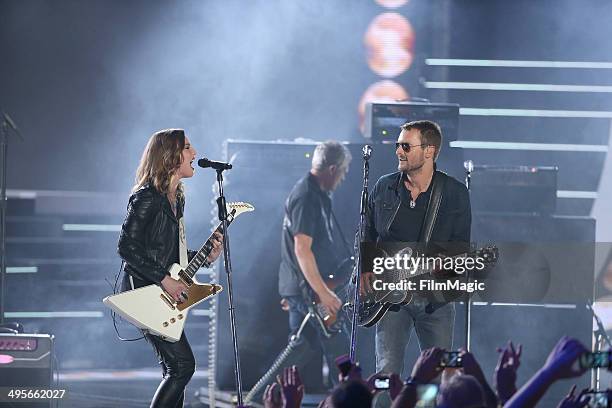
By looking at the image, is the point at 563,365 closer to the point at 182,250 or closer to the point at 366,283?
the point at 366,283

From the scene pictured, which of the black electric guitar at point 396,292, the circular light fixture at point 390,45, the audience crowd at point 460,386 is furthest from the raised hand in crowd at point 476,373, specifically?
the circular light fixture at point 390,45

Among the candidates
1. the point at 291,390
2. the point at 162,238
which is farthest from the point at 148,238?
the point at 291,390

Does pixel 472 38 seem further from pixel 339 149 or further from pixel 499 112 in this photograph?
pixel 339 149

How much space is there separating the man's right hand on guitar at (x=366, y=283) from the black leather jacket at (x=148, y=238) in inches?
37.7

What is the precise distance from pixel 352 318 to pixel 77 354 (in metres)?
4.60

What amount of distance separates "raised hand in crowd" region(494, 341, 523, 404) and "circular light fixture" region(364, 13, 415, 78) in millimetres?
7292

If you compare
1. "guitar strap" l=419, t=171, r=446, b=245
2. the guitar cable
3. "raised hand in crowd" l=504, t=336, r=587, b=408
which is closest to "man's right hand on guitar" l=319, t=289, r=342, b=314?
the guitar cable

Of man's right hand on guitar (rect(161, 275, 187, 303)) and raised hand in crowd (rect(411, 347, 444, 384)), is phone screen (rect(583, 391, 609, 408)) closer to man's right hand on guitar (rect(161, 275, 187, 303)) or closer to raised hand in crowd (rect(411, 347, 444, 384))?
raised hand in crowd (rect(411, 347, 444, 384))

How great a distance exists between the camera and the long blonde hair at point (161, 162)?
19.1 ft

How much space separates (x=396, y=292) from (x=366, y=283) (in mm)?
159

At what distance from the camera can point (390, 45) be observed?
35.6ft

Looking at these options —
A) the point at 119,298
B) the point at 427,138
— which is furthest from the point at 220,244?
the point at 427,138

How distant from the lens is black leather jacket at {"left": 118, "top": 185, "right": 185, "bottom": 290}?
5711 mm

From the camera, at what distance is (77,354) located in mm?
9984
